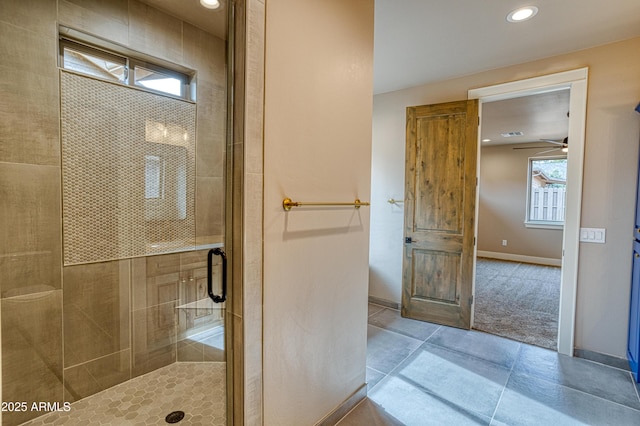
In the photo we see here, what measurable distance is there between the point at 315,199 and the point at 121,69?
1565 millimetres

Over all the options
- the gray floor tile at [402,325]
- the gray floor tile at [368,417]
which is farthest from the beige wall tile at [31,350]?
the gray floor tile at [402,325]

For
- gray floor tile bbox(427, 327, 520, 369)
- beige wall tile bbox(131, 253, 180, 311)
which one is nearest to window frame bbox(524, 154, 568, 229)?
gray floor tile bbox(427, 327, 520, 369)

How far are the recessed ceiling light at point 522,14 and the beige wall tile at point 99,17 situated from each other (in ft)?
8.42

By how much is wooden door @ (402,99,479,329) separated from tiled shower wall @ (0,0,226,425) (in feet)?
7.43

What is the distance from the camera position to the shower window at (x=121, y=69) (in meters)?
1.82

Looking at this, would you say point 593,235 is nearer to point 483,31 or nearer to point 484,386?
point 484,386

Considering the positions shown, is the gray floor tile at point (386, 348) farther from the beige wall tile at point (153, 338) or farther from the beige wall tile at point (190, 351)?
the beige wall tile at point (153, 338)

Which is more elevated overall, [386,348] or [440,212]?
[440,212]

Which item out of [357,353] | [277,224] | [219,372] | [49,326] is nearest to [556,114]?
[357,353]

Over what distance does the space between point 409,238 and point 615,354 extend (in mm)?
1904

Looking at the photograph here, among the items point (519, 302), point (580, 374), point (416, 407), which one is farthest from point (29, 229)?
point (519, 302)

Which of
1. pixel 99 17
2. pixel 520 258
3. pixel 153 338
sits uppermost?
pixel 99 17

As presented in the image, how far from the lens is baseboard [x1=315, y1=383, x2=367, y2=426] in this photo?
5.83ft

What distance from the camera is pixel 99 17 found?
1.86 m
